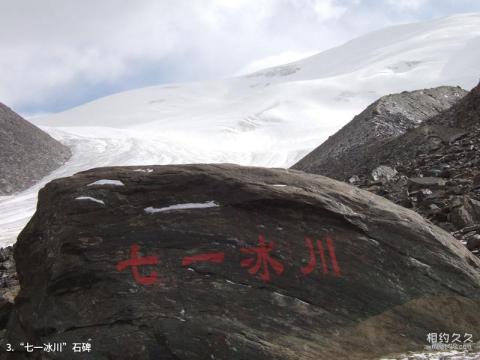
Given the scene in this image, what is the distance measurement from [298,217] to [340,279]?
2.69 feet

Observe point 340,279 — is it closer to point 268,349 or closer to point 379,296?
point 379,296

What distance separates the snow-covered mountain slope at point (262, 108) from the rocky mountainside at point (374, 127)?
11484mm

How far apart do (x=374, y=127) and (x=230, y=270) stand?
15.8 m

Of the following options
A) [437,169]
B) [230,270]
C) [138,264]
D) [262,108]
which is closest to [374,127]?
[437,169]

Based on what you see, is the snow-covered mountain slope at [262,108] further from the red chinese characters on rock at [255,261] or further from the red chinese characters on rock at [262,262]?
the red chinese characters on rock at [262,262]

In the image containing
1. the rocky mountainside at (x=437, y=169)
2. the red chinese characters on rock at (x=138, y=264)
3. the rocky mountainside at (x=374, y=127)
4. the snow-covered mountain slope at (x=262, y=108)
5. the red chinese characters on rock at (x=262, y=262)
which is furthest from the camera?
the snow-covered mountain slope at (x=262, y=108)

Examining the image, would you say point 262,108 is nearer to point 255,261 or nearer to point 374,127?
point 374,127

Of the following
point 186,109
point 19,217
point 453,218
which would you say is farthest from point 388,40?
point 453,218

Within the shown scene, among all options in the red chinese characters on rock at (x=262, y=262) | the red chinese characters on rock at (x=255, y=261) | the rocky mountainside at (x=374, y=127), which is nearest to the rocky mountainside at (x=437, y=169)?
the rocky mountainside at (x=374, y=127)

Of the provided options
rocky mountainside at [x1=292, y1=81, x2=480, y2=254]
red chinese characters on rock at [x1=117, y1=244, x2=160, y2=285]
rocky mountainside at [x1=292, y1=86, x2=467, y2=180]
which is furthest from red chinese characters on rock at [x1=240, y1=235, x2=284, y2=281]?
rocky mountainside at [x1=292, y1=86, x2=467, y2=180]

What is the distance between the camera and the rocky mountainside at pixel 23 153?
38.3 m

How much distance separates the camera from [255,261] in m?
6.46

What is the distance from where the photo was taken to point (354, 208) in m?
7.05

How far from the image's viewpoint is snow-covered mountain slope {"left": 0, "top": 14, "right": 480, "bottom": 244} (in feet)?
135
